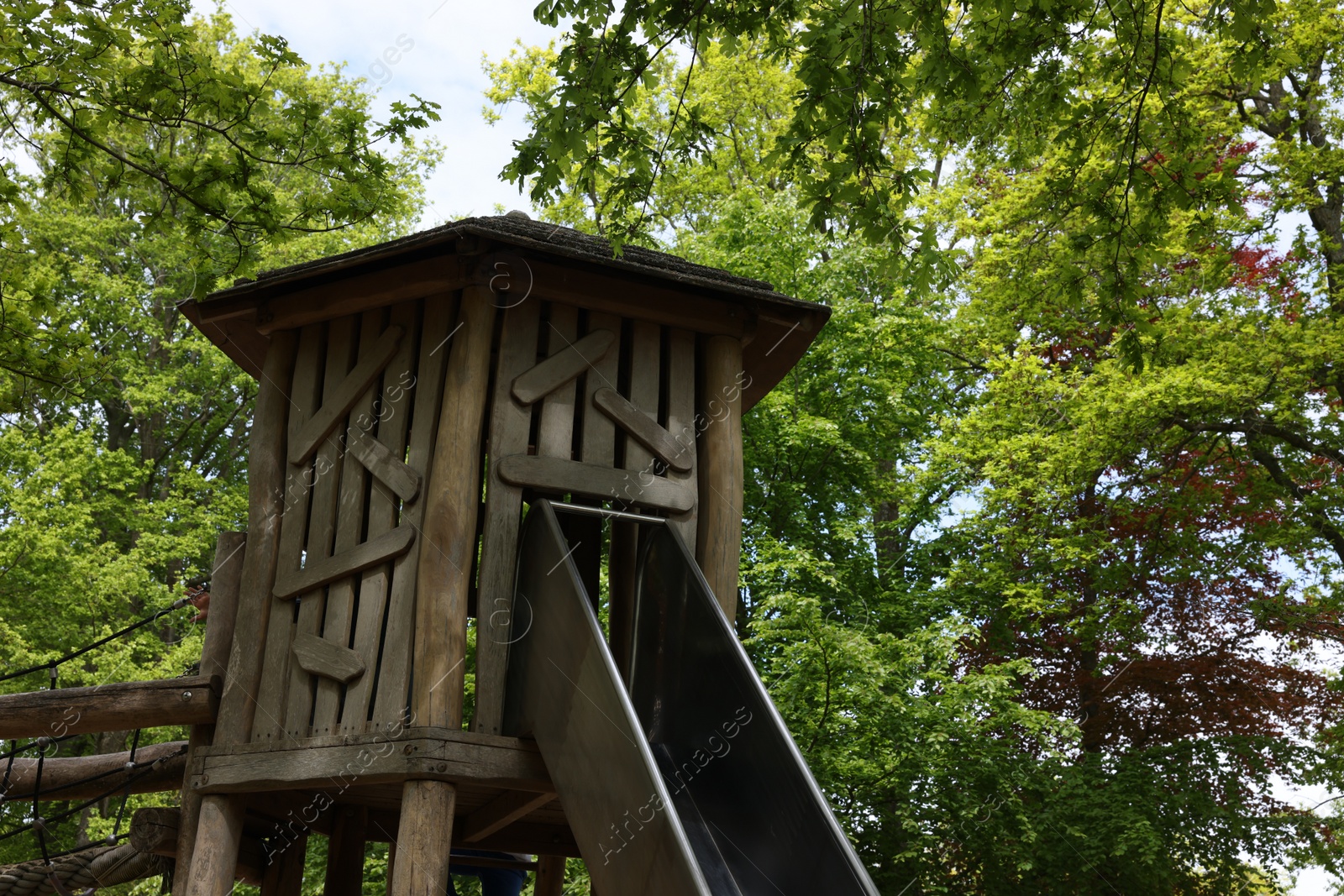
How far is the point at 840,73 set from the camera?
17.1ft

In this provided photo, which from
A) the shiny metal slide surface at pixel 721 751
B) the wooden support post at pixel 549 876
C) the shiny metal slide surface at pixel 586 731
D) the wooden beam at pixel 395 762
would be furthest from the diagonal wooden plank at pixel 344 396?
the wooden support post at pixel 549 876

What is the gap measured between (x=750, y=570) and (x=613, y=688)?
8.95m

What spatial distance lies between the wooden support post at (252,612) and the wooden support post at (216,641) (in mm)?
229

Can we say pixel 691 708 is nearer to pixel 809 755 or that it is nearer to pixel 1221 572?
pixel 809 755

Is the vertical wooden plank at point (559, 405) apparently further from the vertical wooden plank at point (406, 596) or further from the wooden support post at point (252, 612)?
the wooden support post at point (252, 612)

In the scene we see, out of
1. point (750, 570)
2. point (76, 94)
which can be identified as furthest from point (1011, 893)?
point (76, 94)

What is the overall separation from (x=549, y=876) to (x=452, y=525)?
4.57 m

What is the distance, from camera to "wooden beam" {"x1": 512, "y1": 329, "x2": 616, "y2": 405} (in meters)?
6.33

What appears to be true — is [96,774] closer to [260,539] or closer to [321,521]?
[260,539]

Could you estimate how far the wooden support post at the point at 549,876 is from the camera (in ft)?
30.7

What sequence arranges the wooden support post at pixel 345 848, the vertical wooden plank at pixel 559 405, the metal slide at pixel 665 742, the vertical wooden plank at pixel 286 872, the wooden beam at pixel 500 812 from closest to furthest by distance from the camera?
the metal slide at pixel 665 742 < the vertical wooden plank at pixel 559 405 < the wooden beam at pixel 500 812 < the vertical wooden plank at pixel 286 872 < the wooden support post at pixel 345 848

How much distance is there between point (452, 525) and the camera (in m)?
5.98

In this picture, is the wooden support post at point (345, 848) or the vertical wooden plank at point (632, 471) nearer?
the vertical wooden plank at point (632, 471)

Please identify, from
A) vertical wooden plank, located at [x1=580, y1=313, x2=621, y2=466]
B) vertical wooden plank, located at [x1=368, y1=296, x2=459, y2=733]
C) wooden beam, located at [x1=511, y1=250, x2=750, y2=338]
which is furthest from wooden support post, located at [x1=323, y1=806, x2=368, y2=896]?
wooden beam, located at [x1=511, y1=250, x2=750, y2=338]
